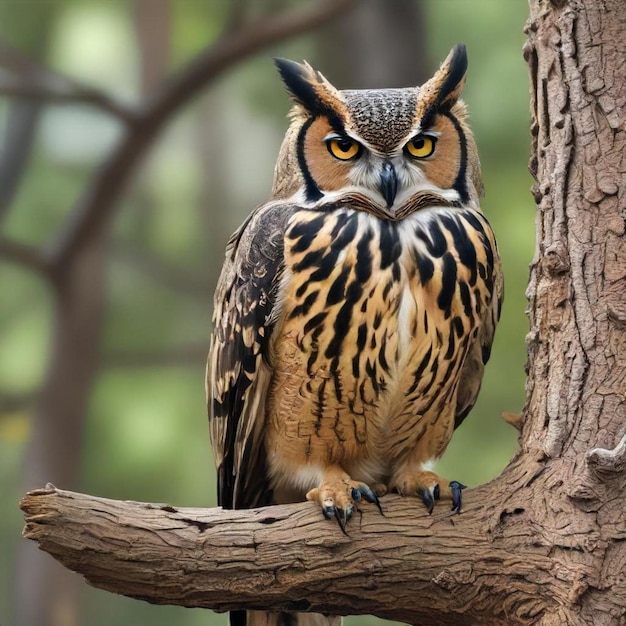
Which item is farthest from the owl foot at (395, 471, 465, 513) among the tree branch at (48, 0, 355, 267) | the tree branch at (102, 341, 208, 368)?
the tree branch at (48, 0, 355, 267)

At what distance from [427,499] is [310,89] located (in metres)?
0.86

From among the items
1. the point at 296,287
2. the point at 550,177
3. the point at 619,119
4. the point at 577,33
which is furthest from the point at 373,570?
the point at 577,33

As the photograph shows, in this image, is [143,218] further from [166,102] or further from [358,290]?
[358,290]

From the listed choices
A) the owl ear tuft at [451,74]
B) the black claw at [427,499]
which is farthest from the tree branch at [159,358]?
the owl ear tuft at [451,74]

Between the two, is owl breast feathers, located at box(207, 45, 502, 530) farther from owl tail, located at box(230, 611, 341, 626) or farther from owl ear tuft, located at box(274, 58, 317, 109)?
owl tail, located at box(230, 611, 341, 626)

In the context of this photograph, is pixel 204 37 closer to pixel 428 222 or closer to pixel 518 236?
pixel 518 236

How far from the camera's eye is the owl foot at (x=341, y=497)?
1767mm

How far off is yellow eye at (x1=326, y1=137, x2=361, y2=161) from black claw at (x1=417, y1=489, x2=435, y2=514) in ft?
2.30

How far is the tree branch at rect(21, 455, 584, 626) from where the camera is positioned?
1.63 m

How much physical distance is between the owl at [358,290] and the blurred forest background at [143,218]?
184 centimetres

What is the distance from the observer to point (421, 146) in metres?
1.83

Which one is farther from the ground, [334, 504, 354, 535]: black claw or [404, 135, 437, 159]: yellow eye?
[404, 135, 437, 159]: yellow eye

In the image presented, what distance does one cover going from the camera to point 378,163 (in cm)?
179

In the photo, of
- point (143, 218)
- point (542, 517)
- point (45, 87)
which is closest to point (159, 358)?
point (143, 218)
